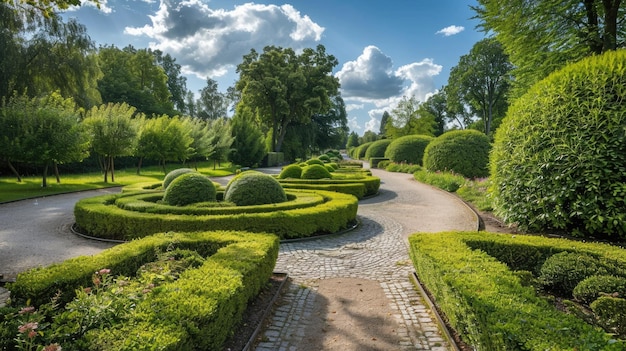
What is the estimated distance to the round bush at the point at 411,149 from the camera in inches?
1258

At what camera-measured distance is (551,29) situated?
10609 millimetres

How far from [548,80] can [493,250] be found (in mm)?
4672

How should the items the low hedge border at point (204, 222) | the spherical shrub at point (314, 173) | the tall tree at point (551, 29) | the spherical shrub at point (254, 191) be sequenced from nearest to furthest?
the low hedge border at point (204, 222) < the tall tree at point (551, 29) < the spherical shrub at point (254, 191) < the spherical shrub at point (314, 173)

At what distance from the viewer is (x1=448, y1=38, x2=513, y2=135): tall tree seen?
41031 mm

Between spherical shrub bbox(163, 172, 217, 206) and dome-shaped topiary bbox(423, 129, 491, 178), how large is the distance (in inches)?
637

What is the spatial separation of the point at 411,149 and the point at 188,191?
2617 cm

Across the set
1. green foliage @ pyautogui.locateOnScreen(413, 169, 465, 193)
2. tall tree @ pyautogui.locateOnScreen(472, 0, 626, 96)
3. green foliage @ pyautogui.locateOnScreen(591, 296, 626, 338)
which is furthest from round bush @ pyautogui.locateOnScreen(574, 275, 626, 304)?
green foliage @ pyautogui.locateOnScreen(413, 169, 465, 193)

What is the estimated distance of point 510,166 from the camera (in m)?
7.93

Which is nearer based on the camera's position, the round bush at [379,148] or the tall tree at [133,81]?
the tall tree at [133,81]

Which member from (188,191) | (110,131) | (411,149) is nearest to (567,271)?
(188,191)

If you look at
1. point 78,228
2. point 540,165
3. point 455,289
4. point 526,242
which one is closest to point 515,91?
point 540,165

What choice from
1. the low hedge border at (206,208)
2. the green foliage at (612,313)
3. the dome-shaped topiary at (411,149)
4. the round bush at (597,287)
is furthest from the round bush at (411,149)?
the green foliage at (612,313)

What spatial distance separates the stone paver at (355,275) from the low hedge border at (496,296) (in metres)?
0.35

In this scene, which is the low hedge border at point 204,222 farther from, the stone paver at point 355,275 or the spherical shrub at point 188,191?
the spherical shrub at point 188,191
